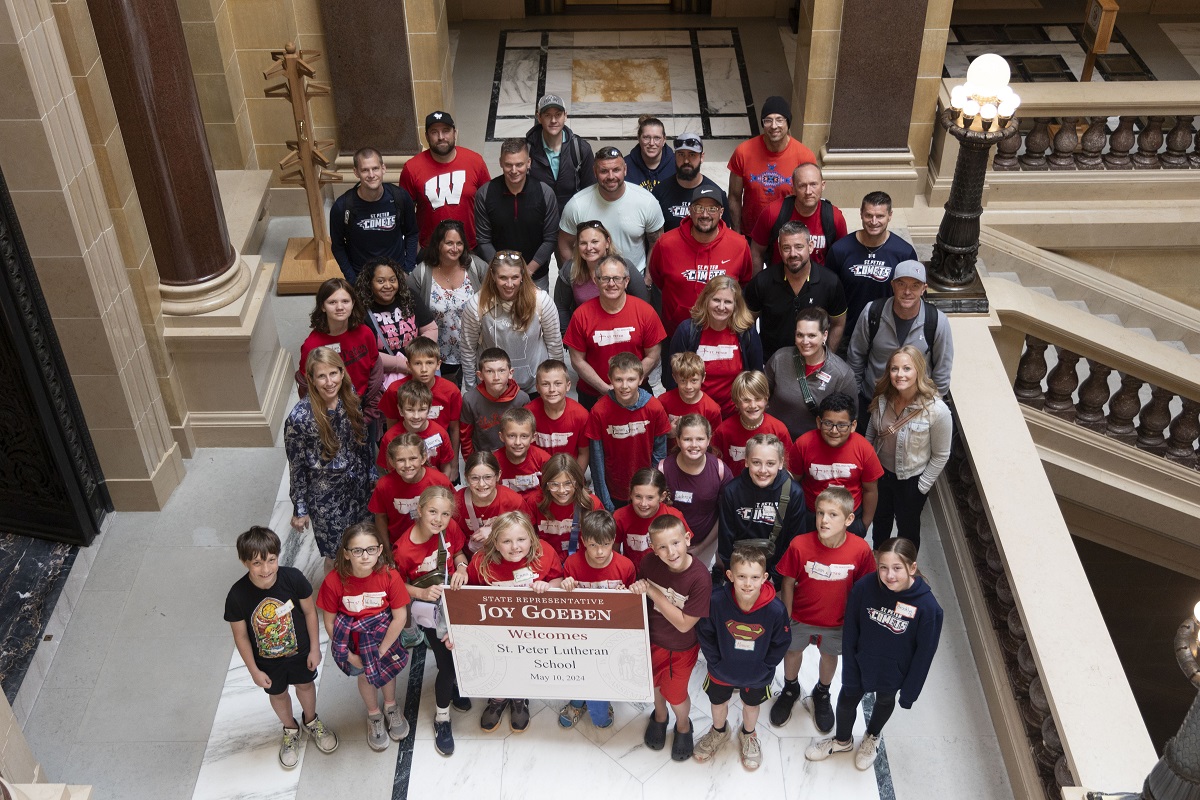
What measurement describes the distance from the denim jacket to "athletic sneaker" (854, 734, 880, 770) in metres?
1.38

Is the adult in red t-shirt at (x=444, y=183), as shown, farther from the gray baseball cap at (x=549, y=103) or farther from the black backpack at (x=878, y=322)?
the black backpack at (x=878, y=322)

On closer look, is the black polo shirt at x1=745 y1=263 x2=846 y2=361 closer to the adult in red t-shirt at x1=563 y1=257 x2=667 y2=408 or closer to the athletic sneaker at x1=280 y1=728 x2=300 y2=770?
the adult in red t-shirt at x1=563 y1=257 x2=667 y2=408

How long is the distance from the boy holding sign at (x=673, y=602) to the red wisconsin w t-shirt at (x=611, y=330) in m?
1.49

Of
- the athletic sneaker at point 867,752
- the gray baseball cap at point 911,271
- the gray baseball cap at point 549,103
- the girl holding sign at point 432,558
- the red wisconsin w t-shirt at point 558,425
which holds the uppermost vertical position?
the gray baseball cap at point 549,103

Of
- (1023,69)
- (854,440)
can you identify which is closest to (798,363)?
(854,440)

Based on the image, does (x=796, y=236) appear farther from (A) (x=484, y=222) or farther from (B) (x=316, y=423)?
(B) (x=316, y=423)

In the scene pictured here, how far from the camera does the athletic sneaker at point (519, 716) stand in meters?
6.05

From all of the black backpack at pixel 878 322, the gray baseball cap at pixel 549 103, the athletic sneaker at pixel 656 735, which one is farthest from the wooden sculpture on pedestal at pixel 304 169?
the athletic sneaker at pixel 656 735

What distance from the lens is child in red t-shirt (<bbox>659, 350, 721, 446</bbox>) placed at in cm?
601

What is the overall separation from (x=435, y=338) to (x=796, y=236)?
88.8 inches

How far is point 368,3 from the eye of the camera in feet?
30.8

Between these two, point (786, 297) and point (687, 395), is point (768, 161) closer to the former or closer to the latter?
point (786, 297)

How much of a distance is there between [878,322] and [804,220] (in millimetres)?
1010

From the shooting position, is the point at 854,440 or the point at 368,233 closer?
the point at 854,440
